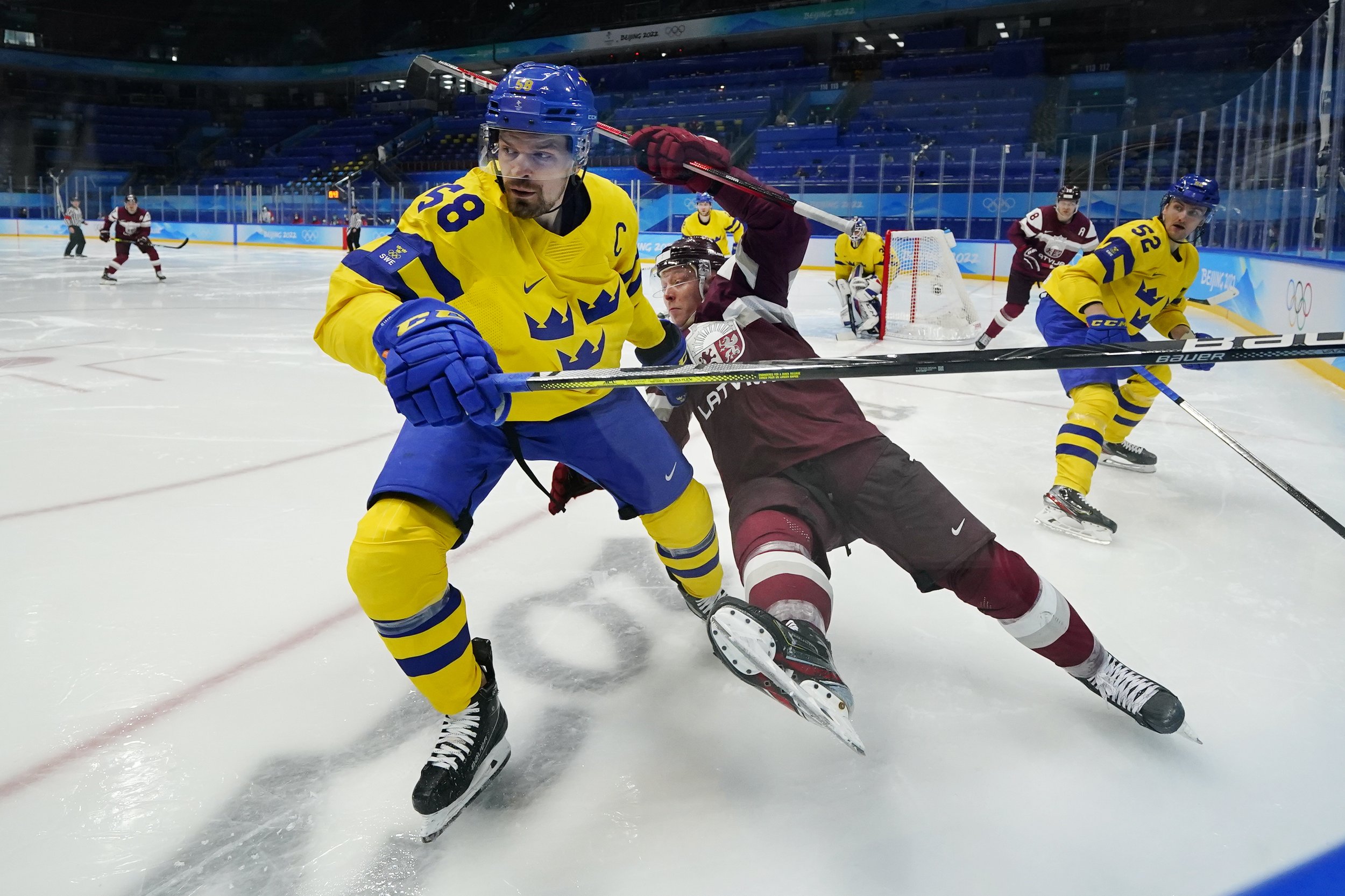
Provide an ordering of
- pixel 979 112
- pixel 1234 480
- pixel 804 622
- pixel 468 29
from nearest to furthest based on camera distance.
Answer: pixel 804 622
pixel 1234 480
pixel 979 112
pixel 468 29

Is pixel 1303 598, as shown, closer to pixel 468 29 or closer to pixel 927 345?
pixel 927 345

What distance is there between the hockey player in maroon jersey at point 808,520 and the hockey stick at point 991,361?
1.17 ft

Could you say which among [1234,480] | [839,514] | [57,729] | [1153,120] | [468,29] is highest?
[468,29]

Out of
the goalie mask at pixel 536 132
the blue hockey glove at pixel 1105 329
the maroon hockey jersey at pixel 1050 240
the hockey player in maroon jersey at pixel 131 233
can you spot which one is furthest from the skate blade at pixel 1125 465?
the hockey player in maroon jersey at pixel 131 233

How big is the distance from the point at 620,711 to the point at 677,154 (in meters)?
1.16

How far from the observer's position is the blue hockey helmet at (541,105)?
137 cm

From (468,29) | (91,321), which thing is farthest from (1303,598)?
(468,29)

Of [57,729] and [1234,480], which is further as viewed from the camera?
[1234,480]

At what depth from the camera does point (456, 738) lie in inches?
54.4

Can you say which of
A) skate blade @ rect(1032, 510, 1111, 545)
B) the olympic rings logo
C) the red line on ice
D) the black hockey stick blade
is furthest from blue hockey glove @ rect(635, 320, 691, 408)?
the olympic rings logo

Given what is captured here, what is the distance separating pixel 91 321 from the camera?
6699 mm

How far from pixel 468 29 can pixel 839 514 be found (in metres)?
27.4

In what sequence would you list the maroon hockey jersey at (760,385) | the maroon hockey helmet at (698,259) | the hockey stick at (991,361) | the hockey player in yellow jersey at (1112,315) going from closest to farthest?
the hockey stick at (991,361) → the maroon hockey jersey at (760,385) → the maroon hockey helmet at (698,259) → the hockey player in yellow jersey at (1112,315)

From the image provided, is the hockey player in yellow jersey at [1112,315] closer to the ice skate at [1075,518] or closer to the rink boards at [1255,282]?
the ice skate at [1075,518]
